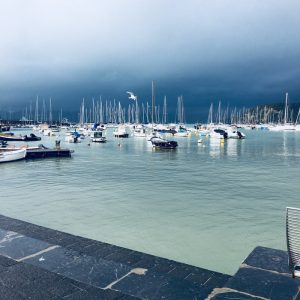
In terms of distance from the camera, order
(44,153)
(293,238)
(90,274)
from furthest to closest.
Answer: (44,153) < (90,274) < (293,238)

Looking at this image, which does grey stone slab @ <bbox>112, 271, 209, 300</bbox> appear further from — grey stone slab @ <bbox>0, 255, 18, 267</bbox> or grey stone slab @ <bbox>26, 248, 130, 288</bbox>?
grey stone slab @ <bbox>0, 255, 18, 267</bbox>

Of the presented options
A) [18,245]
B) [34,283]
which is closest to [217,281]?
[34,283]

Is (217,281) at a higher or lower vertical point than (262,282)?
lower

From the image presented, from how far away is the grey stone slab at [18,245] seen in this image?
580cm

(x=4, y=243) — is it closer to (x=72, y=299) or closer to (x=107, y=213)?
(x=72, y=299)

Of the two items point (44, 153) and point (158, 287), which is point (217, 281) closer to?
point (158, 287)

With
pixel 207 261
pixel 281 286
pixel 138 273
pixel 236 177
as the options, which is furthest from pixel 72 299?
pixel 236 177

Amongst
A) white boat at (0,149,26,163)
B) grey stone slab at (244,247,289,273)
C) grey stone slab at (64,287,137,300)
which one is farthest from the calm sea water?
white boat at (0,149,26,163)

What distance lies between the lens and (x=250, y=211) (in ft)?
45.8

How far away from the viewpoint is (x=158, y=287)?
15.2 ft

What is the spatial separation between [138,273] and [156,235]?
5690 millimetres

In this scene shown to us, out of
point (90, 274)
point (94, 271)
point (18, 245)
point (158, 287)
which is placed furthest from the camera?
point (18, 245)

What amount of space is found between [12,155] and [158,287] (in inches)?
1292

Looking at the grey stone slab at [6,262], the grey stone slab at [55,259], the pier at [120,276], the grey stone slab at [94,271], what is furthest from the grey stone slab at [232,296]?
the grey stone slab at [6,262]
